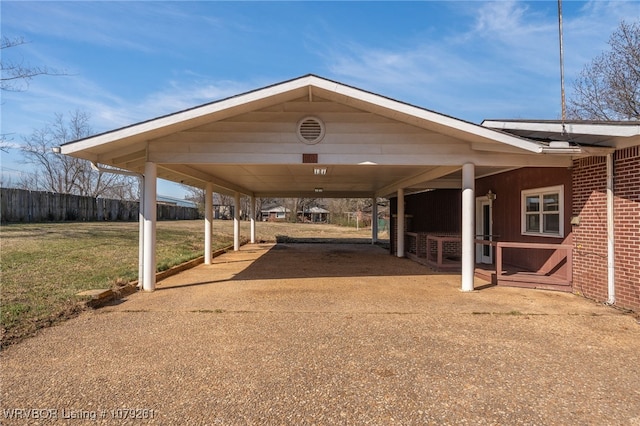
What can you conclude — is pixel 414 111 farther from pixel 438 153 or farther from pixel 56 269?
pixel 56 269

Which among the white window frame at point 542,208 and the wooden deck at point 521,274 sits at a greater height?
the white window frame at point 542,208

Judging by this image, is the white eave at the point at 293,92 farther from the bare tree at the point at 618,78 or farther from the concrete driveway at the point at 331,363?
the bare tree at the point at 618,78

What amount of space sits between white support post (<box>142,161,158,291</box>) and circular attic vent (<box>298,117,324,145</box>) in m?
2.97

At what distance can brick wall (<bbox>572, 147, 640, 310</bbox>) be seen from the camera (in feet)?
19.7

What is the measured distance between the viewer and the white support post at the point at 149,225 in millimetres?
7359

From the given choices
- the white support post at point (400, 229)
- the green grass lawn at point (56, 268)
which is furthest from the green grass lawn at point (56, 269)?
the white support post at point (400, 229)

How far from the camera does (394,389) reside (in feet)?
10.9

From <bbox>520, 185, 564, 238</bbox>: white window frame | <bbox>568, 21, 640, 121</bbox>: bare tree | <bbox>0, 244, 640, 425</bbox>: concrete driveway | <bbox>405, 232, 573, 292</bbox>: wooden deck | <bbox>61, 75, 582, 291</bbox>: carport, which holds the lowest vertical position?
<bbox>0, 244, 640, 425</bbox>: concrete driveway

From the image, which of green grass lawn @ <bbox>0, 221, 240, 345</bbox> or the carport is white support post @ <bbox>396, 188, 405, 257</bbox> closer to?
the carport

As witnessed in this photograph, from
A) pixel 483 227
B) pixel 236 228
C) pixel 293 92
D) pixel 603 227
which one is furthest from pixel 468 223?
pixel 236 228

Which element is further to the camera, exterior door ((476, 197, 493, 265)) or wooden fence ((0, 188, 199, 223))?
wooden fence ((0, 188, 199, 223))

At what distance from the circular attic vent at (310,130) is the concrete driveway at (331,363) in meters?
3.00

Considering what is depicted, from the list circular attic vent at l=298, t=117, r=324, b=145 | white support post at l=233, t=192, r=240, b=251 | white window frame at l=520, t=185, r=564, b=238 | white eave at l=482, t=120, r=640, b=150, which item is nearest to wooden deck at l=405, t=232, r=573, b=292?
white window frame at l=520, t=185, r=564, b=238

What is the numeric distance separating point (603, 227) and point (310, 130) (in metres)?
5.53
